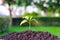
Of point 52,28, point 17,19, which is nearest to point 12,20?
point 17,19

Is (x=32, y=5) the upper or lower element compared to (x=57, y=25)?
upper

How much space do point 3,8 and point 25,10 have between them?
0.97 m

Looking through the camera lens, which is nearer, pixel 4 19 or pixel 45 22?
pixel 4 19

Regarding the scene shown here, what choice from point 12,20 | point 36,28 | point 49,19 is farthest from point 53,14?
point 12,20

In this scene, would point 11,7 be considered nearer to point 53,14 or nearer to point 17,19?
point 17,19

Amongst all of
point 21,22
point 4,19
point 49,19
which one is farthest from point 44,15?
point 4,19

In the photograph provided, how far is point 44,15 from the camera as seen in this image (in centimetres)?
1055

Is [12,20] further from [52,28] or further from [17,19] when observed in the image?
[52,28]

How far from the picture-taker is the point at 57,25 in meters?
10.6

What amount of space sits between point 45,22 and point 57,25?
0.55m

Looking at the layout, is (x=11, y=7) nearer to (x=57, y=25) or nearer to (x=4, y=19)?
(x=4, y=19)

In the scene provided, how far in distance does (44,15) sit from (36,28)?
0.69 m

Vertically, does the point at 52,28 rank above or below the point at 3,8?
below

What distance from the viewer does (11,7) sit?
1045 cm
